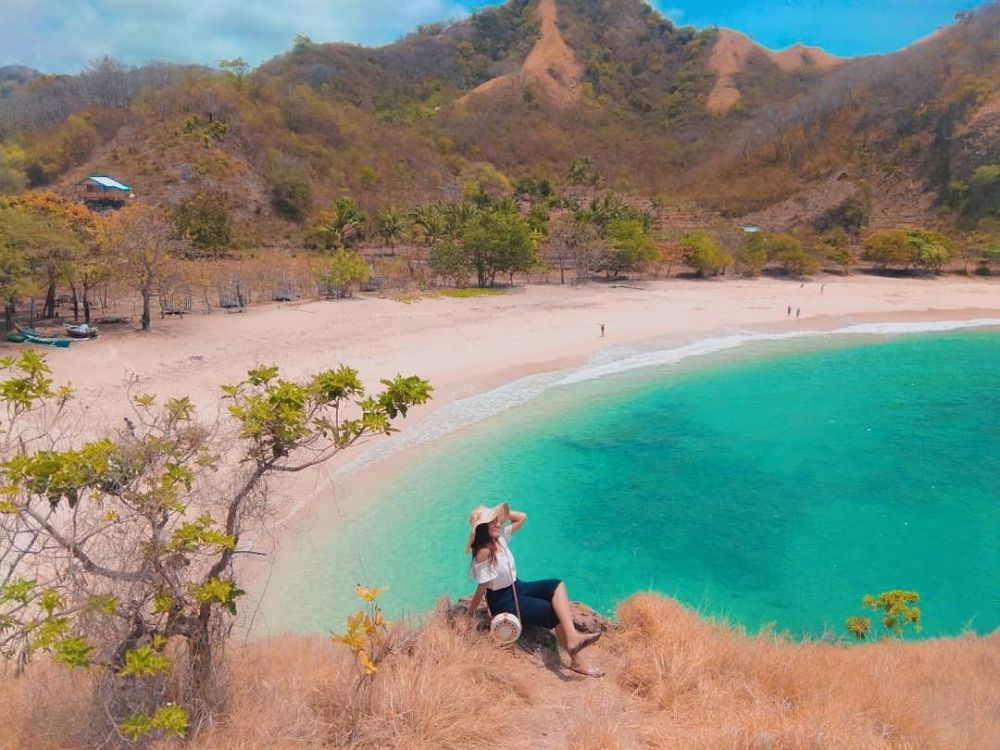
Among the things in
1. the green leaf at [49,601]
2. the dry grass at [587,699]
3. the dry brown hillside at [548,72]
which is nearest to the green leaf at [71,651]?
the green leaf at [49,601]

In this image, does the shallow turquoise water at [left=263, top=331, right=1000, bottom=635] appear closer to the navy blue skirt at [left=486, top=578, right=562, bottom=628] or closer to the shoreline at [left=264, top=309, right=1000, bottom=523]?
the shoreline at [left=264, top=309, right=1000, bottom=523]

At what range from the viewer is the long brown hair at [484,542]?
5648 millimetres

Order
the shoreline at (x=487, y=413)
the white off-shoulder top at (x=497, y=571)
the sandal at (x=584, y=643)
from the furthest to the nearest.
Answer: the shoreline at (x=487, y=413)
the white off-shoulder top at (x=497, y=571)
the sandal at (x=584, y=643)

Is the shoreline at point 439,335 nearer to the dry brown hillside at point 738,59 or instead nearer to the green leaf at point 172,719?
the green leaf at point 172,719

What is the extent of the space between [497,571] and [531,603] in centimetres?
48

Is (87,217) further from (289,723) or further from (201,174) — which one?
(201,174)

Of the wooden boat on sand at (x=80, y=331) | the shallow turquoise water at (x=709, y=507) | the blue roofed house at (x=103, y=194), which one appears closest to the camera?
the shallow turquoise water at (x=709, y=507)

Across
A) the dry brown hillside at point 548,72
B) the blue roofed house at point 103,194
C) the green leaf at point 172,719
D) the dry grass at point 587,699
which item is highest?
the dry brown hillside at point 548,72

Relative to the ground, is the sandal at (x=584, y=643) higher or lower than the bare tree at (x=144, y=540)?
lower

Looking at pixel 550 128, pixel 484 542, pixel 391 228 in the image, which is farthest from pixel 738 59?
pixel 484 542

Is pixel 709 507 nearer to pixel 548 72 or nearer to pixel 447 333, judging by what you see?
pixel 447 333

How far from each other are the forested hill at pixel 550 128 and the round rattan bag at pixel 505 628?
44.7 metres

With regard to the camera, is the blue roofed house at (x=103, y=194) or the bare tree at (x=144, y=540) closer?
the bare tree at (x=144, y=540)

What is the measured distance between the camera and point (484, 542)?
5680mm
